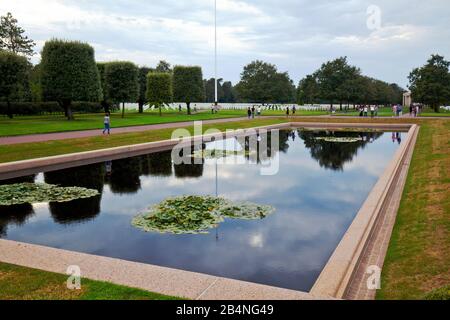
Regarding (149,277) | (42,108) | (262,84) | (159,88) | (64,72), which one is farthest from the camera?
(262,84)

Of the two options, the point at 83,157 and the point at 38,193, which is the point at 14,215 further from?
the point at 83,157

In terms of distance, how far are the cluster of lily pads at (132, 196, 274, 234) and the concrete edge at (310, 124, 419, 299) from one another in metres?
2.82

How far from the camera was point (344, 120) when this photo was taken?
155 feet

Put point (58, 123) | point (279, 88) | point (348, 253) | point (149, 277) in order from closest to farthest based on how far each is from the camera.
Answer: point (149, 277)
point (348, 253)
point (58, 123)
point (279, 88)

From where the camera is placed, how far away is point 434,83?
2687 inches

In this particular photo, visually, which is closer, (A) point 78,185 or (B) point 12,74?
(A) point 78,185

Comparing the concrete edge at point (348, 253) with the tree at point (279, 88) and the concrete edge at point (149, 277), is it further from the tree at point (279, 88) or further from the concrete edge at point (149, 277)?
the tree at point (279, 88)

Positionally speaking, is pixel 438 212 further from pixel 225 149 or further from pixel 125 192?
pixel 225 149

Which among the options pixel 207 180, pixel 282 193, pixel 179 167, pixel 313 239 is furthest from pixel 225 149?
pixel 313 239

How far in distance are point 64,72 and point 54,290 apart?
4024 cm

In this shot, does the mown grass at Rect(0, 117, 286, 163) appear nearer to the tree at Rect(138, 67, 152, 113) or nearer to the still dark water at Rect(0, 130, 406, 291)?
the still dark water at Rect(0, 130, 406, 291)

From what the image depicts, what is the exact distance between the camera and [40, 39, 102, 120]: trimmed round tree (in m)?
41.1

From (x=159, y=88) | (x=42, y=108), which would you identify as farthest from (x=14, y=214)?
(x=159, y=88)

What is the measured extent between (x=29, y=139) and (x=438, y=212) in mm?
22002
